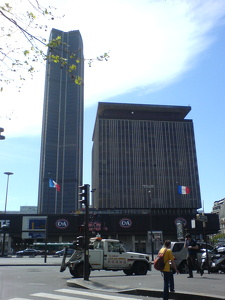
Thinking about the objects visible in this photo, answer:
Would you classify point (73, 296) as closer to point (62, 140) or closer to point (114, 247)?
point (114, 247)

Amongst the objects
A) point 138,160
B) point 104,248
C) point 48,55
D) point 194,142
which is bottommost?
point 104,248

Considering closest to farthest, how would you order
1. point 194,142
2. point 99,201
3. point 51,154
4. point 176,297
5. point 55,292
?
point 176,297
point 55,292
point 99,201
point 194,142
point 51,154

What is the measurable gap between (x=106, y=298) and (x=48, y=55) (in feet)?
21.9

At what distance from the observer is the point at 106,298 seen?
362 inches

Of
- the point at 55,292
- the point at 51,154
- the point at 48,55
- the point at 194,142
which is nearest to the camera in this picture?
the point at 48,55

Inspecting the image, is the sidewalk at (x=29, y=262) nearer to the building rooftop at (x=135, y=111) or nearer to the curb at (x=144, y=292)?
the curb at (x=144, y=292)

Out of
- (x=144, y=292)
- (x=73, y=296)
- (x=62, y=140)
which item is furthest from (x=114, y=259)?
(x=62, y=140)

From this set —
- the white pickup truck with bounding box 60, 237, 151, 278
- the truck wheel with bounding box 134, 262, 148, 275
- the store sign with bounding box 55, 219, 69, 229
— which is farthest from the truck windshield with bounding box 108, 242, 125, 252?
the store sign with bounding box 55, 219, 69, 229

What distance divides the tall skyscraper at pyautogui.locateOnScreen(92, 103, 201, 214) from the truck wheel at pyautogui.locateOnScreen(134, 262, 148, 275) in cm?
9355

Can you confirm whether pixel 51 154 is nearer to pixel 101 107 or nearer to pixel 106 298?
pixel 101 107

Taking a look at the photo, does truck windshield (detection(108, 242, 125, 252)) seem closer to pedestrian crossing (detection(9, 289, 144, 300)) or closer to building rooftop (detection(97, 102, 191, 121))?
pedestrian crossing (detection(9, 289, 144, 300))

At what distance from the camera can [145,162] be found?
117000mm

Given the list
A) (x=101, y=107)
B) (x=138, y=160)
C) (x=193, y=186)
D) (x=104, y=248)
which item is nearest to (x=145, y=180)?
(x=138, y=160)

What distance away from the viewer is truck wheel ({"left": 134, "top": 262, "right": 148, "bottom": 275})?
58.6 feet
